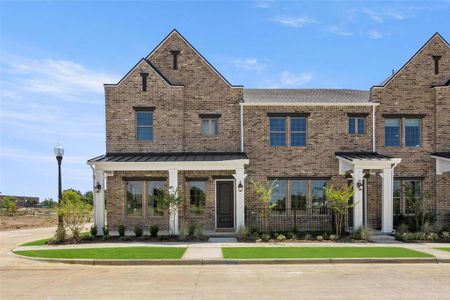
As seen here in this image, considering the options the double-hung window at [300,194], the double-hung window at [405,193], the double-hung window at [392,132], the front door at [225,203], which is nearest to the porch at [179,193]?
the front door at [225,203]

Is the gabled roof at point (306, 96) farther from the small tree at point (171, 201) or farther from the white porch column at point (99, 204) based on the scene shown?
the white porch column at point (99, 204)

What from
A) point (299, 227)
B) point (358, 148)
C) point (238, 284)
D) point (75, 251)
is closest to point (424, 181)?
point (358, 148)

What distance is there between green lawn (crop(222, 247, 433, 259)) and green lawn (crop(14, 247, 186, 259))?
1860 millimetres

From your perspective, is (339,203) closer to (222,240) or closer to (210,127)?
(222,240)

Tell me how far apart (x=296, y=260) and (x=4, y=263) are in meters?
9.10

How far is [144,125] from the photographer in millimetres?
21422

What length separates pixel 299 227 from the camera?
834 inches

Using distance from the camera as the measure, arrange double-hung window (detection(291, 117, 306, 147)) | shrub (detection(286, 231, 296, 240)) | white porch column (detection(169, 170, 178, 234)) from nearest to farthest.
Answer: shrub (detection(286, 231, 296, 240)), white porch column (detection(169, 170, 178, 234)), double-hung window (detection(291, 117, 306, 147))

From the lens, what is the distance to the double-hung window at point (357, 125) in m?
21.8

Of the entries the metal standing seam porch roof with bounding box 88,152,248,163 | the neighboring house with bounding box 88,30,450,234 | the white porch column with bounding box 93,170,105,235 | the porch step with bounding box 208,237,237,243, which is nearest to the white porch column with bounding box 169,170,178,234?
the metal standing seam porch roof with bounding box 88,152,248,163

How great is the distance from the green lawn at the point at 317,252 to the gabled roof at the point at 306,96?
28.3 ft

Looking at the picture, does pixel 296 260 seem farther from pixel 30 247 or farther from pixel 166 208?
pixel 30 247

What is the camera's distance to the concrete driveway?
8.98m

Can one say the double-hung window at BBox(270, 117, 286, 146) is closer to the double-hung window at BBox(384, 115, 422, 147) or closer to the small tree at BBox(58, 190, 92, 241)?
the double-hung window at BBox(384, 115, 422, 147)
